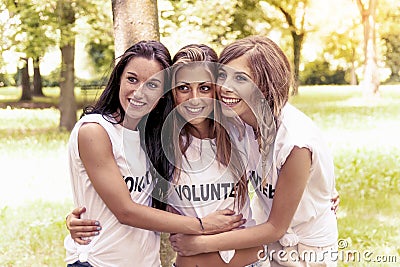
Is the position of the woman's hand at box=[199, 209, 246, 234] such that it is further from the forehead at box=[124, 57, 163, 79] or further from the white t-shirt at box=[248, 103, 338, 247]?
the forehead at box=[124, 57, 163, 79]

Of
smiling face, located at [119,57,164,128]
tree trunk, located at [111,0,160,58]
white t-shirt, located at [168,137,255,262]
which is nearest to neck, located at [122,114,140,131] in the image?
smiling face, located at [119,57,164,128]

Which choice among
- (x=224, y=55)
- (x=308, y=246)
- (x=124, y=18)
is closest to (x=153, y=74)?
(x=224, y=55)

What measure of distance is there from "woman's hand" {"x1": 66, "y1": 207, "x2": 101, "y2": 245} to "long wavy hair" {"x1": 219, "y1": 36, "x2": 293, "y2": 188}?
0.65 metres

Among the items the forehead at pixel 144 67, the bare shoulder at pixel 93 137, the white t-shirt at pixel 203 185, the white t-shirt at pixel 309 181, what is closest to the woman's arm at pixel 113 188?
the bare shoulder at pixel 93 137

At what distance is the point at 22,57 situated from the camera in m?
10.4

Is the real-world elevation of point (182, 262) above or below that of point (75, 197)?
below

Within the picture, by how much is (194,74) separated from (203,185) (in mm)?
397

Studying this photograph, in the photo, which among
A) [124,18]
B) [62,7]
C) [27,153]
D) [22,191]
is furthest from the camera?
[62,7]

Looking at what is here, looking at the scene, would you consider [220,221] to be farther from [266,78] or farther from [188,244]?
[266,78]

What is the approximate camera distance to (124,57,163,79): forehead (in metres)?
2.16

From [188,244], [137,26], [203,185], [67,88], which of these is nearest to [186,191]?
[203,185]

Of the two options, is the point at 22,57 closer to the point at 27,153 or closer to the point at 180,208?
the point at 27,153

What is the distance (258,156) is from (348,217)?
329 cm

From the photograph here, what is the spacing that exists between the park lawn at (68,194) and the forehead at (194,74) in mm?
480
